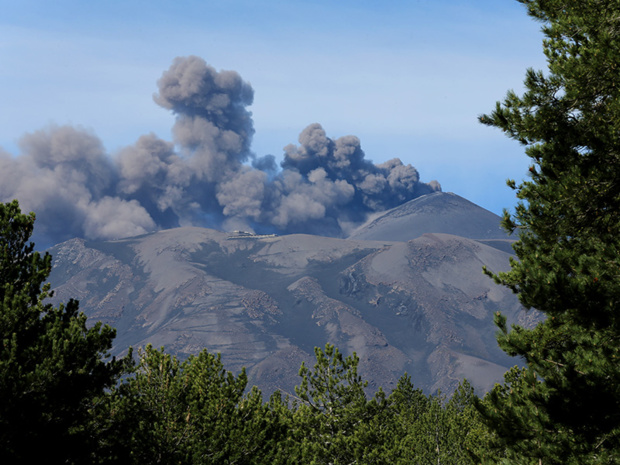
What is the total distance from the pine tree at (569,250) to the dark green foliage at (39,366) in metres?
9.55

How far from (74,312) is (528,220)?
39.6 ft

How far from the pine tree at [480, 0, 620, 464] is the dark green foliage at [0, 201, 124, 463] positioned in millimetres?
9551

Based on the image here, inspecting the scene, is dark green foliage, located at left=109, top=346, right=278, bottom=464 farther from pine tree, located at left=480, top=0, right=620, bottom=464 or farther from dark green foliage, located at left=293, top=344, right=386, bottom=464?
pine tree, located at left=480, top=0, right=620, bottom=464

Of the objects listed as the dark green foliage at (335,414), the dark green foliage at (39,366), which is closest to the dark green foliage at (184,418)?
the dark green foliage at (39,366)

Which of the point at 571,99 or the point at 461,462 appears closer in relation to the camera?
the point at 571,99

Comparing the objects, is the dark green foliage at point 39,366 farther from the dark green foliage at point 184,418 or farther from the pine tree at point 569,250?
the pine tree at point 569,250

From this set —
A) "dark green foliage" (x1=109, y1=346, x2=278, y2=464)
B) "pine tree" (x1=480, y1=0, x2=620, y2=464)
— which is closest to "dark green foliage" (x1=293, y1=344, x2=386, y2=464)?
"dark green foliage" (x1=109, y1=346, x2=278, y2=464)

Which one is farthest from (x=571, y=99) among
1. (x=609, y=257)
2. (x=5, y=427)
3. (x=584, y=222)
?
(x=5, y=427)

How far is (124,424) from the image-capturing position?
1560 centimetres

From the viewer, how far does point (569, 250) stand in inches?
420

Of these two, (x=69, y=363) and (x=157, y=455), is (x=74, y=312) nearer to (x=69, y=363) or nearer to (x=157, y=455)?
(x=69, y=363)

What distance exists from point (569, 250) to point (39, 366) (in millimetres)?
11690

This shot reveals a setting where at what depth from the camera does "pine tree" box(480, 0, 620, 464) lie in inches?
373

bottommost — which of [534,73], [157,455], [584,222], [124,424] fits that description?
[157,455]
